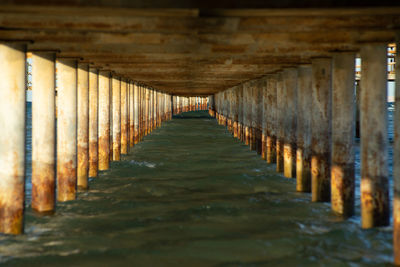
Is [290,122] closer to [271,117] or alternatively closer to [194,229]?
[271,117]

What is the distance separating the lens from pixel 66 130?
27.1ft

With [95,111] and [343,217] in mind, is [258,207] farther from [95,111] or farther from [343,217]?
[95,111]

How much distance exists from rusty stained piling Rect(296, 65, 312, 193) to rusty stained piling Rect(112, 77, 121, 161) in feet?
19.6

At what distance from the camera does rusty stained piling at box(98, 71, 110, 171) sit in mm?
11602

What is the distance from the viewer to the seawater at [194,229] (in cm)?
532

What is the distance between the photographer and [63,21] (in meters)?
A: 5.02

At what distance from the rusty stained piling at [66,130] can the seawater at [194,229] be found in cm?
36

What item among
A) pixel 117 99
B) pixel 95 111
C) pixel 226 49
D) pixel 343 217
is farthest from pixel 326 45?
pixel 117 99

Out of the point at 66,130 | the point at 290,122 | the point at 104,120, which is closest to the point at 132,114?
the point at 104,120

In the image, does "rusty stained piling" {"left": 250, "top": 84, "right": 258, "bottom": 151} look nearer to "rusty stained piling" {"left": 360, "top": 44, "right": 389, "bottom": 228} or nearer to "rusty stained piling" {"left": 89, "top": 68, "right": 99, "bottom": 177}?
"rusty stained piling" {"left": 89, "top": 68, "right": 99, "bottom": 177}

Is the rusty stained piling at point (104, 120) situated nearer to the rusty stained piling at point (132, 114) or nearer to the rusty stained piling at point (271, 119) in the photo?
the rusty stained piling at point (271, 119)

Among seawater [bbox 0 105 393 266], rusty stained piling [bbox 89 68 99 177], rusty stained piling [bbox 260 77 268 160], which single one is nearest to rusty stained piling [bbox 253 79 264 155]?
rusty stained piling [bbox 260 77 268 160]

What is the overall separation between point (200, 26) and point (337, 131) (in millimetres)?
2989

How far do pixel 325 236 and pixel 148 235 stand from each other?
229cm
